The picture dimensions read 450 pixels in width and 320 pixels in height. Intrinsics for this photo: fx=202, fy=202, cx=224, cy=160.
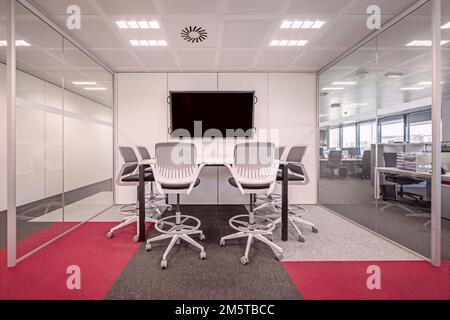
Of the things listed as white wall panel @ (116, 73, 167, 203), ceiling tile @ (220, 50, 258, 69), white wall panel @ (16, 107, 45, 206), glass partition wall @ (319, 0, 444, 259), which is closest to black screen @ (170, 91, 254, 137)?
white wall panel @ (116, 73, 167, 203)

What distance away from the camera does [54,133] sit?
3.34 metres

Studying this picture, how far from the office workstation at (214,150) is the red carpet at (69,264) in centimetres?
2

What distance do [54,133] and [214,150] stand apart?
2.78 metres

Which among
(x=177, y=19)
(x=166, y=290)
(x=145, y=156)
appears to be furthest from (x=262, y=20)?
(x=166, y=290)

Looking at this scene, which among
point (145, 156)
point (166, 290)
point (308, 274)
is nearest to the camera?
point (166, 290)

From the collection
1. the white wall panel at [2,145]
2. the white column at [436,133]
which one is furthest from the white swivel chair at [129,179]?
the white column at [436,133]

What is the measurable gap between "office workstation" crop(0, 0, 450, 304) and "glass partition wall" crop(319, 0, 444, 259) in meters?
0.04

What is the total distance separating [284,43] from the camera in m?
3.23

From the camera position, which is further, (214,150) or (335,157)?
(335,157)

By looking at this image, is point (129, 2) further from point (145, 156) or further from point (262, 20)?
point (145, 156)

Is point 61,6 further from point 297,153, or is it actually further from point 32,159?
point 297,153

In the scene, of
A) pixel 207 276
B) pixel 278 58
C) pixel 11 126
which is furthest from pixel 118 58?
pixel 207 276

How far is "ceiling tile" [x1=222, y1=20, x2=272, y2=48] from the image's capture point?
2725 mm

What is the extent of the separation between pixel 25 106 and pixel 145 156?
1.78 meters
